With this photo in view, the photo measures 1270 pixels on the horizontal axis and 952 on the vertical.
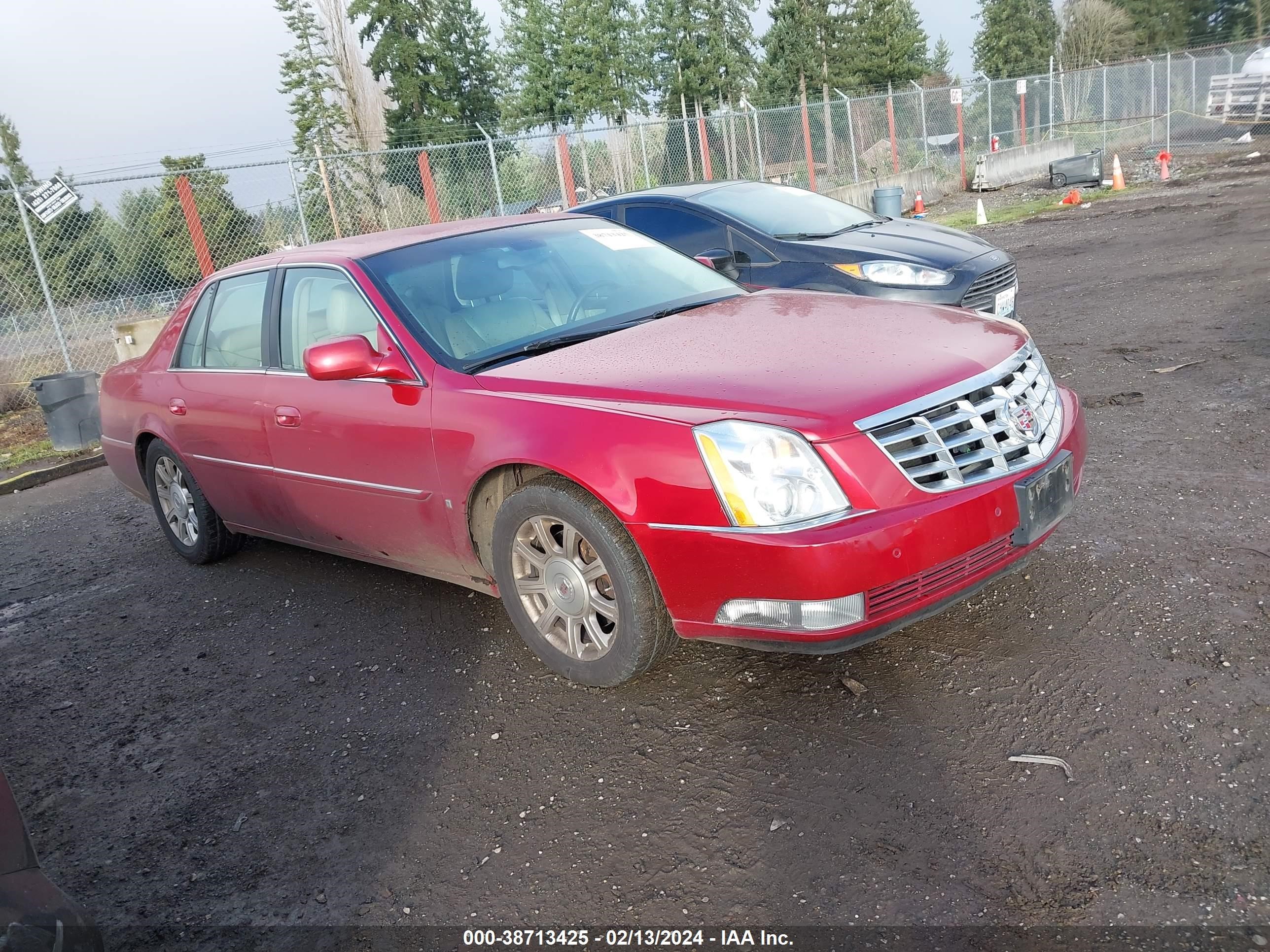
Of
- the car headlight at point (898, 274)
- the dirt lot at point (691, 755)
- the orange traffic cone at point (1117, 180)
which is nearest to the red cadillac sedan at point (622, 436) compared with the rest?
the dirt lot at point (691, 755)

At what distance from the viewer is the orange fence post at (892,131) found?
25766mm

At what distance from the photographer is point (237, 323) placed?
4.98 m

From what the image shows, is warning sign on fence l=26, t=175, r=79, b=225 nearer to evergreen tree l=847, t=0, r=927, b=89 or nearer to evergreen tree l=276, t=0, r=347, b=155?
evergreen tree l=276, t=0, r=347, b=155

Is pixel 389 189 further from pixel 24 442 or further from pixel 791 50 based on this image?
pixel 791 50

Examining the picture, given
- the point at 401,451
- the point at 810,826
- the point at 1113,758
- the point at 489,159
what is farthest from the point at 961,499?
the point at 489,159

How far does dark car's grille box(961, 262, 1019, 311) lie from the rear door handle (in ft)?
15.4

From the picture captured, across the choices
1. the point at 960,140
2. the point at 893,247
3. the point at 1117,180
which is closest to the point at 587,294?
the point at 893,247

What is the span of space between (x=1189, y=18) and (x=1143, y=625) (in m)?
92.2

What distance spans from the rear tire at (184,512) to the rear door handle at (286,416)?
1140 mm

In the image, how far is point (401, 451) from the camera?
3.94 meters

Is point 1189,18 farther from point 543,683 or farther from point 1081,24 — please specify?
point 543,683

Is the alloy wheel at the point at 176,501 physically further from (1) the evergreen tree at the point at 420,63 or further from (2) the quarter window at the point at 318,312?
(1) the evergreen tree at the point at 420,63

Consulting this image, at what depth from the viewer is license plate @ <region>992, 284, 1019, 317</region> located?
7406mm

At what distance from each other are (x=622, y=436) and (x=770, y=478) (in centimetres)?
50
